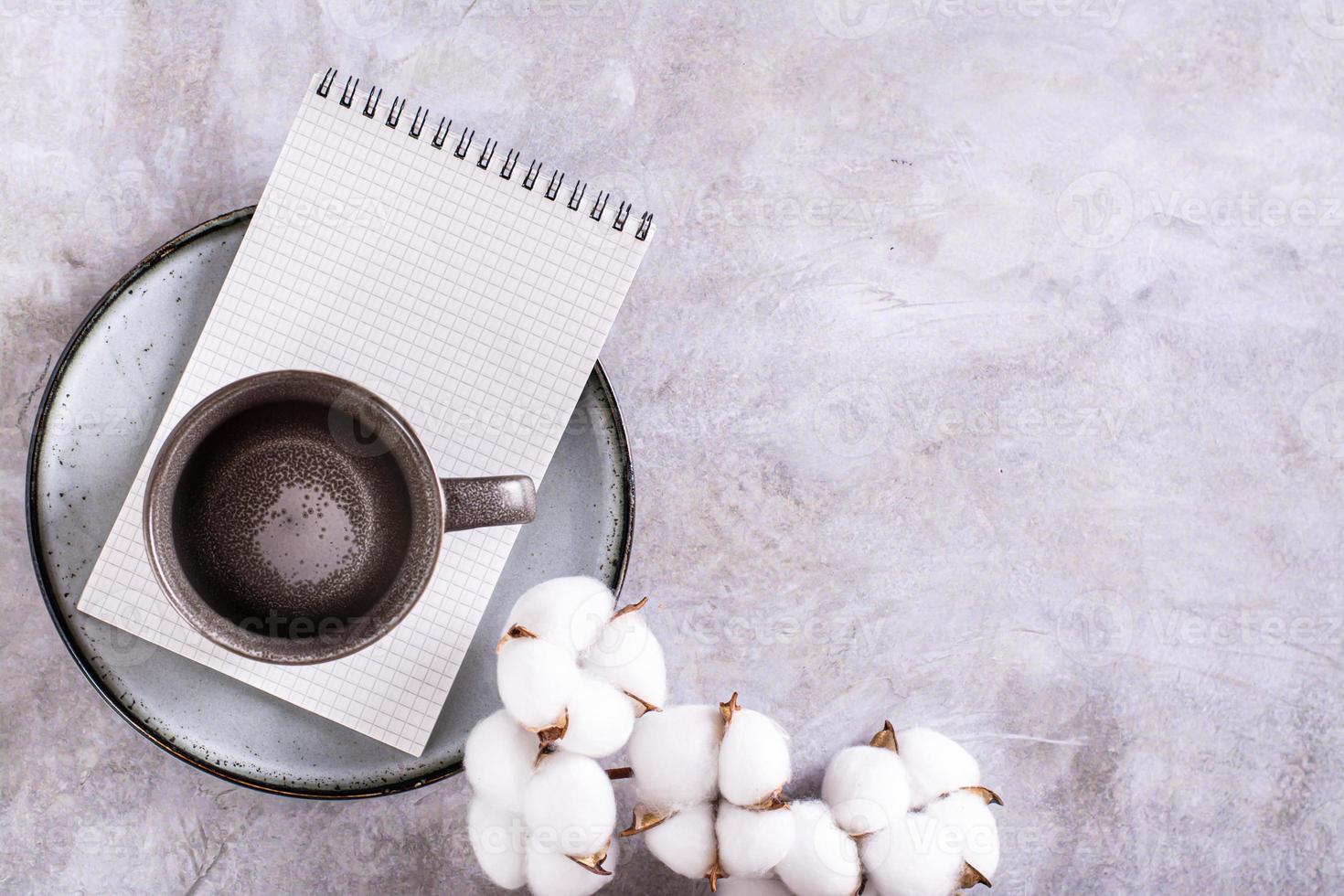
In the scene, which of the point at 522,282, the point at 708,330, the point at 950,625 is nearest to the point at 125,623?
the point at 522,282

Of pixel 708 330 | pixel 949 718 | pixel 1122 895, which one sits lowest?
pixel 1122 895

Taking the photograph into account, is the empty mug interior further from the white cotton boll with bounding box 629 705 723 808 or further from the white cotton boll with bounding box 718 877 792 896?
the white cotton boll with bounding box 718 877 792 896

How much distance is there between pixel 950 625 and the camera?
2.48 ft

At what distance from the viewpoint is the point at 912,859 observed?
1.89 ft

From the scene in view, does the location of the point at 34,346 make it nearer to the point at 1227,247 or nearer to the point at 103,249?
the point at 103,249

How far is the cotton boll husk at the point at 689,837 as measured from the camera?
0.58 m

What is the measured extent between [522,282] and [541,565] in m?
0.19

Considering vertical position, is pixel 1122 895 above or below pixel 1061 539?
below

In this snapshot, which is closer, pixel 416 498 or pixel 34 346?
pixel 416 498

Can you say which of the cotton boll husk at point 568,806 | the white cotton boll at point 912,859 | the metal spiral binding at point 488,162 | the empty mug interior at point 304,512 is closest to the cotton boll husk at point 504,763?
the cotton boll husk at point 568,806

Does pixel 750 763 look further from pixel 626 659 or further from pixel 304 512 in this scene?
pixel 304 512

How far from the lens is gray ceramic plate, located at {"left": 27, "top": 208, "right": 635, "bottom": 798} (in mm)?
618

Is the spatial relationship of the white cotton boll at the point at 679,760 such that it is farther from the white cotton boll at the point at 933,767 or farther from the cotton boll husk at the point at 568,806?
the white cotton boll at the point at 933,767

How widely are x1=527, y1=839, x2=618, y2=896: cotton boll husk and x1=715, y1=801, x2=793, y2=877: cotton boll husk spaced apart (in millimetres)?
83
